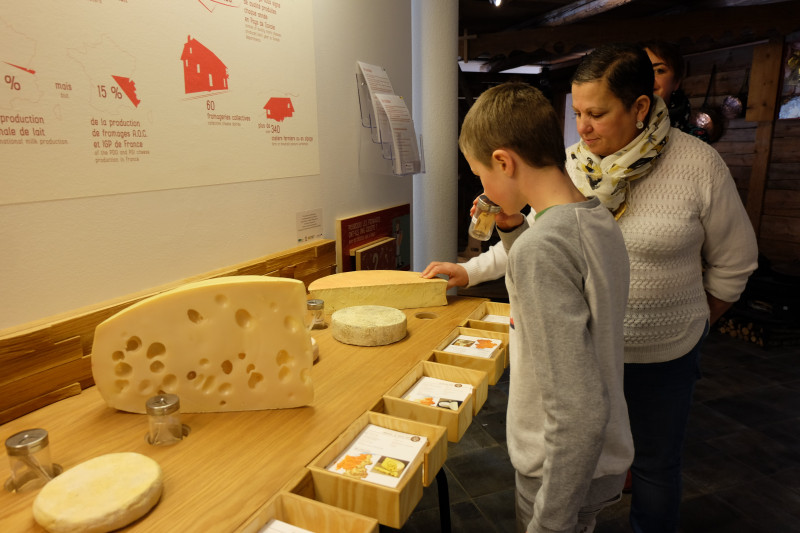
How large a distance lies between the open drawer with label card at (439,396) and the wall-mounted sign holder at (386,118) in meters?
1.16

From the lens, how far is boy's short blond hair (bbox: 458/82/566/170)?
918 millimetres

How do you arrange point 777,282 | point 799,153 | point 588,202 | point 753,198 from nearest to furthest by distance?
point 588,202 → point 777,282 → point 799,153 → point 753,198

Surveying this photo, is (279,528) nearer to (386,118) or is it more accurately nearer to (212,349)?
(212,349)

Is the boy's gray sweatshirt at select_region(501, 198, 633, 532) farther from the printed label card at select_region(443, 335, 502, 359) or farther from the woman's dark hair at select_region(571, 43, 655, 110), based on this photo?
the woman's dark hair at select_region(571, 43, 655, 110)

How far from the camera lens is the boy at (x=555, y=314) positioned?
0.81 metres

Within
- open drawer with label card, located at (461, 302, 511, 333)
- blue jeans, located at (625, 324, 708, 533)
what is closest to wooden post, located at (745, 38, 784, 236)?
blue jeans, located at (625, 324, 708, 533)

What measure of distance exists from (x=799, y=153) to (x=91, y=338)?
223 inches

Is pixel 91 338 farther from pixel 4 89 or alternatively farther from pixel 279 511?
pixel 279 511

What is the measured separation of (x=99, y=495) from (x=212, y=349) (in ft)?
1.16

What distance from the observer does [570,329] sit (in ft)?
2.64

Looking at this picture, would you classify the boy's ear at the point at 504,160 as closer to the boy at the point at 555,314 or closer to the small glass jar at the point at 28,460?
the boy at the point at 555,314

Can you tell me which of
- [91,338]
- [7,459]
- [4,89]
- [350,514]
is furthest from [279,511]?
[4,89]

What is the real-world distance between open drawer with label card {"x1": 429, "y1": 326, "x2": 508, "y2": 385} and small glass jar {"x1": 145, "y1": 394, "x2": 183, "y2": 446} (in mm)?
637

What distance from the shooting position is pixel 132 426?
1044mm
